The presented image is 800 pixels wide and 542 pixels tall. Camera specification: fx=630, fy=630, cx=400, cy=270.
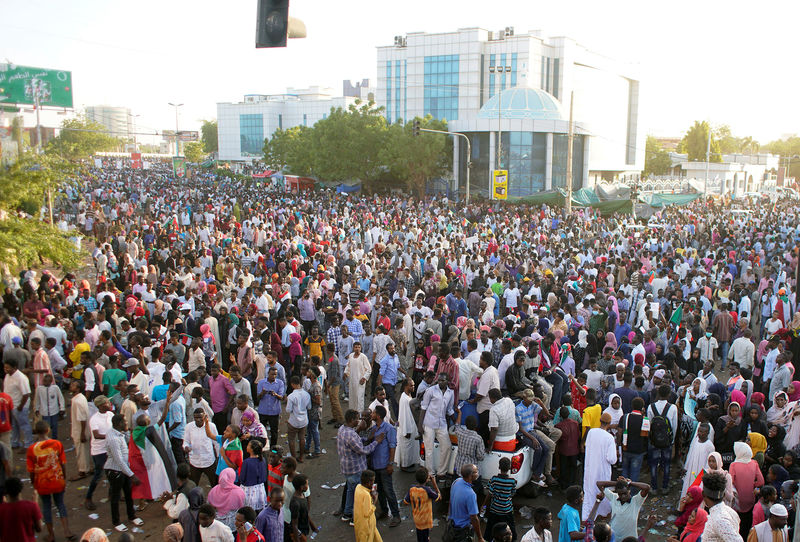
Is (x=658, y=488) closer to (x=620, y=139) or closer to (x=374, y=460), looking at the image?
(x=374, y=460)

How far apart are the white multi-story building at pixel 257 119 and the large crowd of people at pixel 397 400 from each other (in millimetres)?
94843

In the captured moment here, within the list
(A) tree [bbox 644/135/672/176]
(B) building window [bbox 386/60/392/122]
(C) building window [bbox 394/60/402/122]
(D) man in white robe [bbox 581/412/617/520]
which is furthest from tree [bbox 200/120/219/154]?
(D) man in white robe [bbox 581/412/617/520]

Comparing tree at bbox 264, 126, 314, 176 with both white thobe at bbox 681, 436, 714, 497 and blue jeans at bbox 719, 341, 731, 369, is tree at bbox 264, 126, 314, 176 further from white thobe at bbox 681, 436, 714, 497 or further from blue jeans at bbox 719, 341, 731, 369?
white thobe at bbox 681, 436, 714, 497

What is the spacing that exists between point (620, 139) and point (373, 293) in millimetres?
60809

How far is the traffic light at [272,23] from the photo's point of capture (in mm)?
4214

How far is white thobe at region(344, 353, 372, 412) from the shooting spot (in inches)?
364

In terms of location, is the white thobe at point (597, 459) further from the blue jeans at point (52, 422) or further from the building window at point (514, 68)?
the building window at point (514, 68)

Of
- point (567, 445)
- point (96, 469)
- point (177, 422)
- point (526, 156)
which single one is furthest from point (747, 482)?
point (526, 156)

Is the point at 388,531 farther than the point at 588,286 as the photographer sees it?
No

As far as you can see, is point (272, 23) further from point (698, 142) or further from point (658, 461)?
point (698, 142)

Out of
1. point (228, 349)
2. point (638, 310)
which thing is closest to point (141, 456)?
point (228, 349)

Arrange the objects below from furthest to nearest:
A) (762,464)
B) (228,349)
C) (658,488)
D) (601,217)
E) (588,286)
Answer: (601,217) < (588,286) < (228,349) < (658,488) < (762,464)

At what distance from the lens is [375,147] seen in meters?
43.3

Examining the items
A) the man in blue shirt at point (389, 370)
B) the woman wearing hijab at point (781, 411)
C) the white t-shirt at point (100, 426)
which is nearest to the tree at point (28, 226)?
the white t-shirt at point (100, 426)
